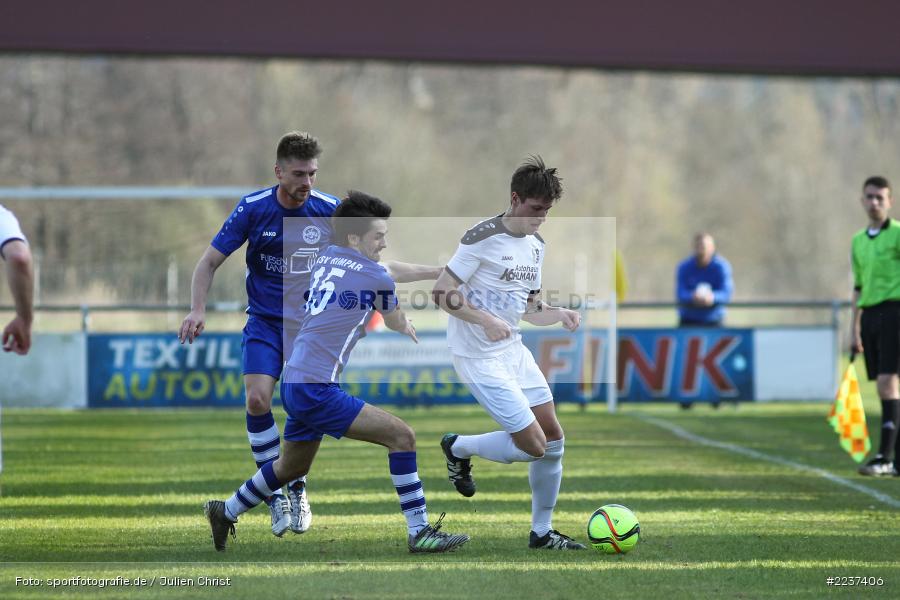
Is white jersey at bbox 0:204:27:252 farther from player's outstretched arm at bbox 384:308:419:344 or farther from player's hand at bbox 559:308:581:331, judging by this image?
player's hand at bbox 559:308:581:331

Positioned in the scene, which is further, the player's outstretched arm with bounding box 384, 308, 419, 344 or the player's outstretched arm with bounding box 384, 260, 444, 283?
the player's outstretched arm with bounding box 384, 260, 444, 283

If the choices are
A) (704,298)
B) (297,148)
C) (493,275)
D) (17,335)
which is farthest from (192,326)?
(704,298)

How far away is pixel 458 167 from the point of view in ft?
172

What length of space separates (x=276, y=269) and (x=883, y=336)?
547cm

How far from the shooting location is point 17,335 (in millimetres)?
5855

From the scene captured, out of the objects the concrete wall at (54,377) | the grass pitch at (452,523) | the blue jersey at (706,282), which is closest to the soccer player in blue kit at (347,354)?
the grass pitch at (452,523)

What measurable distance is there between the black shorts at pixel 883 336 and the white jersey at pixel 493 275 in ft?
15.0

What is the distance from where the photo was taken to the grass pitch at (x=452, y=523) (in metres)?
6.04

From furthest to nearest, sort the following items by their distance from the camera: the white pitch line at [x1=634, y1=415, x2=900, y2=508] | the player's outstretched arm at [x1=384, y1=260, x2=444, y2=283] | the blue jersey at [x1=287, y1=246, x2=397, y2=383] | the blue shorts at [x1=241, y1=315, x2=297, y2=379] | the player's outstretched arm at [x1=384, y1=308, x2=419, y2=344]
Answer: the white pitch line at [x1=634, y1=415, x2=900, y2=508] < the blue shorts at [x1=241, y1=315, x2=297, y2=379] < the player's outstretched arm at [x1=384, y1=260, x2=444, y2=283] < the player's outstretched arm at [x1=384, y1=308, x2=419, y2=344] < the blue jersey at [x1=287, y1=246, x2=397, y2=383]

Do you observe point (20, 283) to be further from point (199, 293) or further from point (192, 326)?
point (199, 293)

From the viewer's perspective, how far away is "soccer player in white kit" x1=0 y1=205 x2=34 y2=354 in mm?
5780

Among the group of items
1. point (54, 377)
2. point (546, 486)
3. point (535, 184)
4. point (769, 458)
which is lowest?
point (769, 458)

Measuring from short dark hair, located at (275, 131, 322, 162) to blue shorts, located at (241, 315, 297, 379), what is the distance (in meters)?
0.97

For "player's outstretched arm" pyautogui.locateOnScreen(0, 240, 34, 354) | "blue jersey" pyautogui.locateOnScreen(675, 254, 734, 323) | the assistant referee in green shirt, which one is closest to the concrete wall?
"blue jersey" pyautogui.locateOnScreen(675, 254, 734, 323)
